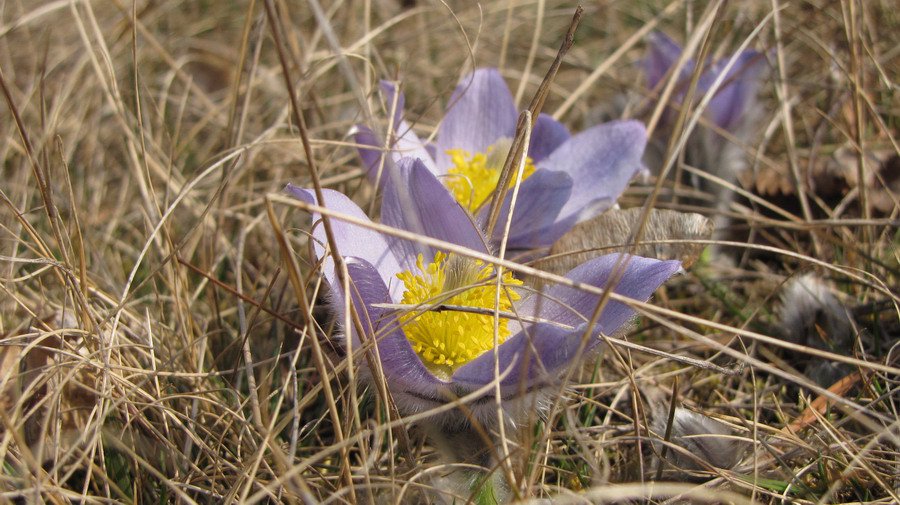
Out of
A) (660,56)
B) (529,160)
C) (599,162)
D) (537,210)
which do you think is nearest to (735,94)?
(660,56)

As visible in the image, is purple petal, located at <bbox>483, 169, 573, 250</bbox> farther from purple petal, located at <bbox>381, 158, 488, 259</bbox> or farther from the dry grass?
the dry grass

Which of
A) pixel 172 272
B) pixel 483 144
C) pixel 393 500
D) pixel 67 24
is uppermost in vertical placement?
pixel 67 24

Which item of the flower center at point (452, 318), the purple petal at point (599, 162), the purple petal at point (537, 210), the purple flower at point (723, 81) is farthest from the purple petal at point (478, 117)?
the purple flower at point (723, 81)

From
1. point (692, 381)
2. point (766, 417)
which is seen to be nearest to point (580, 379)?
point (692, 381)

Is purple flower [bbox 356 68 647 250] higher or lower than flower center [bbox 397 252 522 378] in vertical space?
higher

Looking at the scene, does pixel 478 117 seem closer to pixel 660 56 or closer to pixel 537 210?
pixel 537 210

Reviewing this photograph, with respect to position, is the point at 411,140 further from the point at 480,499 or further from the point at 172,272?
the point at 480,499

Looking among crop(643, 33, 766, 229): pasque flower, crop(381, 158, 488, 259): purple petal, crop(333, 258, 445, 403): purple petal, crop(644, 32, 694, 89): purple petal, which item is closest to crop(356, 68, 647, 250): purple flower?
crop(381, 158, 488, 259): purple petal
